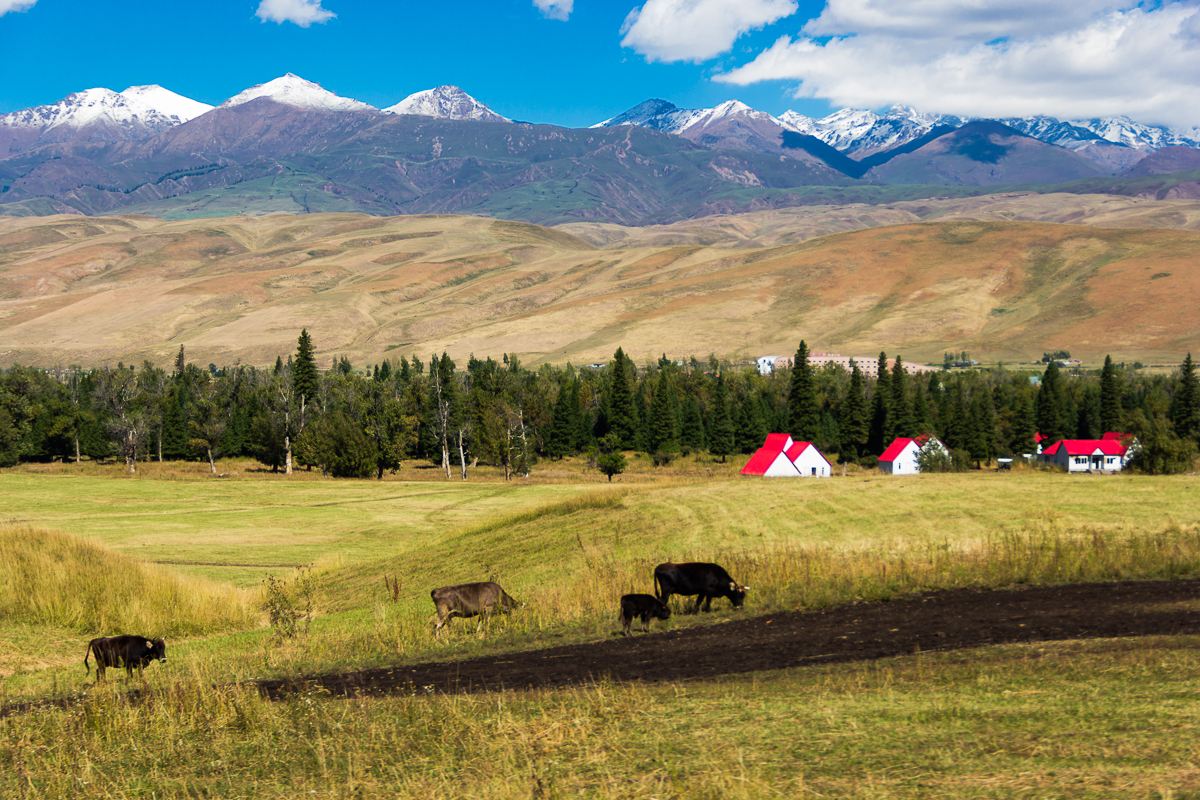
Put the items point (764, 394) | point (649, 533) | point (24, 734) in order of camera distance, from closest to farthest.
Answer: point (24, 734)
point (649, 533)
point (764, 394)

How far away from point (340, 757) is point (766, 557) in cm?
1786

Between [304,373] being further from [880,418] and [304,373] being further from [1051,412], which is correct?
[1051,412]

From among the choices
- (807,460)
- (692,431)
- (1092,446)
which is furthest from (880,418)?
(1092,446)

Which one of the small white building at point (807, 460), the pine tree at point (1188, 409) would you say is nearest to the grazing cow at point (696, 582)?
the small white building at point (807, 460)

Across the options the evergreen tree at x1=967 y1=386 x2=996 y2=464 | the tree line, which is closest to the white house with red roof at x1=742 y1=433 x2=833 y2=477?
the tree line

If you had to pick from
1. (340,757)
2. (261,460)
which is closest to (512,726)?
(340,757)

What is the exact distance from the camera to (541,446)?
148 meters

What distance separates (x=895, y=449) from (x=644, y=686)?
112785mm

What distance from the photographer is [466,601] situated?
23812 millimetres

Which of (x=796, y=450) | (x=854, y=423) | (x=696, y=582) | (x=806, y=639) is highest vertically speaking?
(x=854, y=423)

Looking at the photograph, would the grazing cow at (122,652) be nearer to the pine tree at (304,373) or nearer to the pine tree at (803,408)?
the pine tree at (304,373)

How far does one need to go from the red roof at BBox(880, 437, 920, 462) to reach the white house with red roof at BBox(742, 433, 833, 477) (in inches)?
329

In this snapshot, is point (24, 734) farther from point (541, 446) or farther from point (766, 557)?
point (541, 446)

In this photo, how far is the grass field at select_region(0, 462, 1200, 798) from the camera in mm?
11484
